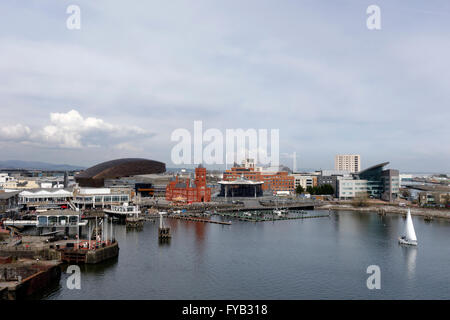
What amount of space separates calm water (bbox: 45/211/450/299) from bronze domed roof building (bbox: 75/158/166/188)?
28.8 meters

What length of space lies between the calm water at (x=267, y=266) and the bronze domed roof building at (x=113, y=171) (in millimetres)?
28806

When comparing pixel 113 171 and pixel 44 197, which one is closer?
pixel 44 197

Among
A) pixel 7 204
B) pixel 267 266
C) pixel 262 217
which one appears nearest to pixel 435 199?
pixel 262 217

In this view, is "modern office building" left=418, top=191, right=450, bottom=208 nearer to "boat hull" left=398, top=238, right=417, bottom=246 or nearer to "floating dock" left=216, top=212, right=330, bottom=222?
"floating dock" left=216, top=212, right=330, bottom=222

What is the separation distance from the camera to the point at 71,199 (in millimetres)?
46531

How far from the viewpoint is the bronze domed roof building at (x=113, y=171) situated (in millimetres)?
58656

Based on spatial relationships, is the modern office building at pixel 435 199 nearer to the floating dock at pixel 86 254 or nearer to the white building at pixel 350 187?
the white building at pixel 350 187

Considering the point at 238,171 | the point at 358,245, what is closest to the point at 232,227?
the point at 358,245

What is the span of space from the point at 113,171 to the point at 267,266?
142 ft

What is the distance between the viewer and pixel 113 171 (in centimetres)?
5888

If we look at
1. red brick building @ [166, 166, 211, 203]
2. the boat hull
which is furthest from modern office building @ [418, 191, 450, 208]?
red brick building @ [166, 166, 211, 203]

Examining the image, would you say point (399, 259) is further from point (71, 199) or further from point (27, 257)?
point (71, 199)

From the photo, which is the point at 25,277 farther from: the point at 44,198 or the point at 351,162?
the point at 351,162
